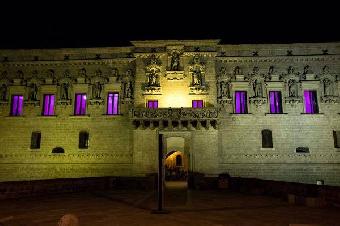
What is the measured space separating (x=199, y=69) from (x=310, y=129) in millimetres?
11266

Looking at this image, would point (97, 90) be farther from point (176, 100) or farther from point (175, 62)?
point (175, 62)

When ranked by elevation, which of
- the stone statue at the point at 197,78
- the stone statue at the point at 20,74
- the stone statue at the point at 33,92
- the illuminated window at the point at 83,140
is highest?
the stone statue at the point at 20,74

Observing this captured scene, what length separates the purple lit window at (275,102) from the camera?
83.4ft

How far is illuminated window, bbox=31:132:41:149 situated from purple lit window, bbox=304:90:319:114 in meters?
25.1

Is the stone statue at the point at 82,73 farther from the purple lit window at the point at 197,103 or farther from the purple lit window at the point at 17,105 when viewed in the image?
the purple lit window at the point at 197,103

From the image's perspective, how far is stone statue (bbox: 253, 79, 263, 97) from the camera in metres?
25.5

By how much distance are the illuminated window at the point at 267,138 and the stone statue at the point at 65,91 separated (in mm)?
18618

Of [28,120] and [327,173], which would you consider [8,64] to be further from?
[327,173]

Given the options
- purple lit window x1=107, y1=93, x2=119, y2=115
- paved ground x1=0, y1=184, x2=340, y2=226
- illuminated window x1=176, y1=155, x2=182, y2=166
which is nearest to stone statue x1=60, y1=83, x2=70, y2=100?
purple lit window x1=107, y1=93, x2=119, y2=115

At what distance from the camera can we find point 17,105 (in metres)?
27.0

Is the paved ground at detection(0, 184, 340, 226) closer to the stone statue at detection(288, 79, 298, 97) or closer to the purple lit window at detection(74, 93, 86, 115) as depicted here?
the purple lit window at detection(74, 93, 86, 115)

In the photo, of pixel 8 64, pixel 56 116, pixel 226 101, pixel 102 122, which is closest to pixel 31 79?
pixel 8 64

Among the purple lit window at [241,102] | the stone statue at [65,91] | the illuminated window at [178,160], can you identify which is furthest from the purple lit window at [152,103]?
the illuminated window at [178,160]

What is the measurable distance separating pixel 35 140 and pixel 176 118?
13.6m
